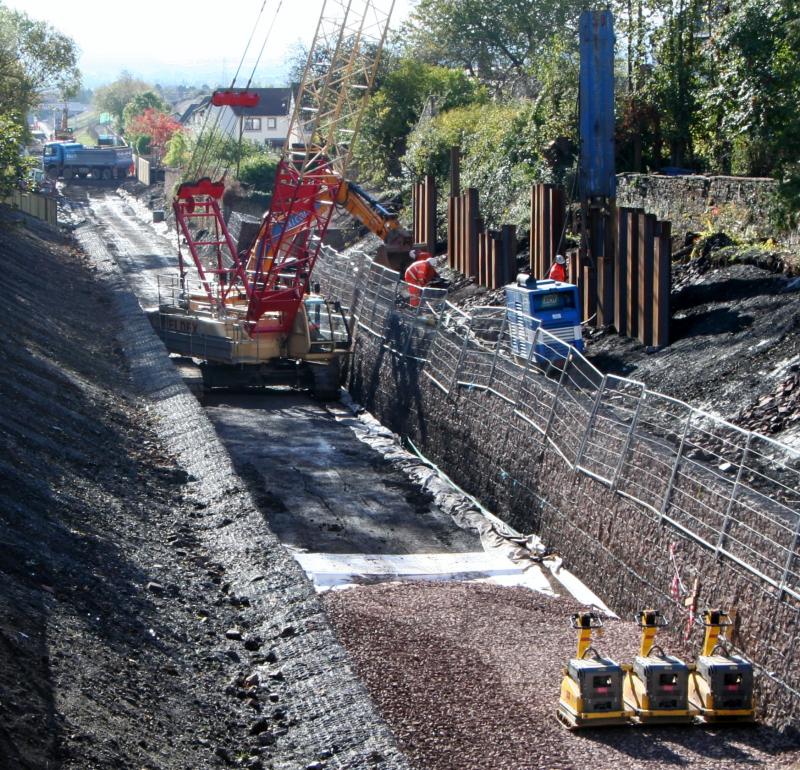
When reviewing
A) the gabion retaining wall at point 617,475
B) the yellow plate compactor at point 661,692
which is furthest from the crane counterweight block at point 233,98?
the yellow plate compactor at point 661,692

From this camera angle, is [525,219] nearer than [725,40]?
No

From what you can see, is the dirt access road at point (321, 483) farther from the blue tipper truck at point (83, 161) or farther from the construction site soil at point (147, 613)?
the blue tipper truck at point (83, 161)

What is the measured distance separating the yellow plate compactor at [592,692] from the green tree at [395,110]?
A: 43.8 meters

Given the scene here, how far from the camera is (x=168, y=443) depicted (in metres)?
18.0

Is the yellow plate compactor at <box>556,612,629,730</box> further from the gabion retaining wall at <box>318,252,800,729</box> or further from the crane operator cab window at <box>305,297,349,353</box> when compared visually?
the crane operator cab window at <box>305,297,349,353</box>

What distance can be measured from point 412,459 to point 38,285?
14.5 metres

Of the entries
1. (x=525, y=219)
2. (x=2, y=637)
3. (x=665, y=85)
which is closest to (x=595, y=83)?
(x=665, y=85)

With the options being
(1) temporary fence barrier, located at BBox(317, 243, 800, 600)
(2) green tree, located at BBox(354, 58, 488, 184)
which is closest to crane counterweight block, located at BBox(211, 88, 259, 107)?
(1) temporary fence barrier, located at BBox(317, 243, 800, 600)

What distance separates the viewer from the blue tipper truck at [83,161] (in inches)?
3332

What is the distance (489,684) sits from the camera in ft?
36.0

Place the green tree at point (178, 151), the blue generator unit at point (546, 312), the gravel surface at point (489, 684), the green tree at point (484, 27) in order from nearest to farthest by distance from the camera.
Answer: the gravel surface at point (489, 684), the blue generator unit at point (546, 312), the green tree at point (484, 27), the green tree at point (178, 151)

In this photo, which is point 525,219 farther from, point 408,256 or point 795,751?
point 795,751

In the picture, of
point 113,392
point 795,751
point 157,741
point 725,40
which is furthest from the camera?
point 725,40

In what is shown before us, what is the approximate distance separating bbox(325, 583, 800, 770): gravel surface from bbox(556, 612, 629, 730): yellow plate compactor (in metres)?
0.13
